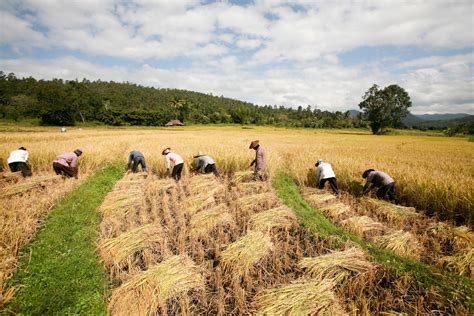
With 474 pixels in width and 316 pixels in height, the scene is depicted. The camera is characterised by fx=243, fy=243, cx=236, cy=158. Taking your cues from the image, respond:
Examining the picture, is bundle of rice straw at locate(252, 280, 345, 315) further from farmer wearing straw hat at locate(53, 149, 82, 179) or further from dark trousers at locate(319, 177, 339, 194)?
farmer wearing straw hat at locate(53, 149, 82, 179)

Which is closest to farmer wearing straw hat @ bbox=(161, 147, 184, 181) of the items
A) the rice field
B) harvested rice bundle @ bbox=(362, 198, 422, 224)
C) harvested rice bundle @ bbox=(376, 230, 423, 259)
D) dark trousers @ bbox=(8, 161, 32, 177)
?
the rice field

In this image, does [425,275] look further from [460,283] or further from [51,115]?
[51,115]

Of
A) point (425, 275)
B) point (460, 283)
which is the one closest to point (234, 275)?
point (425, 275)

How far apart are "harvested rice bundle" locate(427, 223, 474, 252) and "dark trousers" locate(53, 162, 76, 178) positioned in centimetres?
972

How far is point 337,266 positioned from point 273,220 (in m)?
1.60

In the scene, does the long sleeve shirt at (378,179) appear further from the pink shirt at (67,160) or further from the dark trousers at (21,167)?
the dark trousers at (21,167)

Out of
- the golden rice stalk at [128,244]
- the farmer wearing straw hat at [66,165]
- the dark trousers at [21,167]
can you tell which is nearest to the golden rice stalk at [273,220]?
the golden rice stalk at [128,244]

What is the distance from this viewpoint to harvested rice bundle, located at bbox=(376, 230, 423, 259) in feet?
13.6

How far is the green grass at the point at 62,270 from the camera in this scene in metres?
2.82

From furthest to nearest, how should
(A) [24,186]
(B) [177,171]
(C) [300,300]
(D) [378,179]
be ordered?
(B) [177,171], (D) [378,179], (A) [24,186], (C) [300,300]

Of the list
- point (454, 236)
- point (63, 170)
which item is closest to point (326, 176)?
point (454, 236)

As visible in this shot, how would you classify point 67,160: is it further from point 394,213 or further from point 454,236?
point 454,236

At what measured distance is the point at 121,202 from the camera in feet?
18.5

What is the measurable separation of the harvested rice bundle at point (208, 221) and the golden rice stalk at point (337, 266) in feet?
5.88
